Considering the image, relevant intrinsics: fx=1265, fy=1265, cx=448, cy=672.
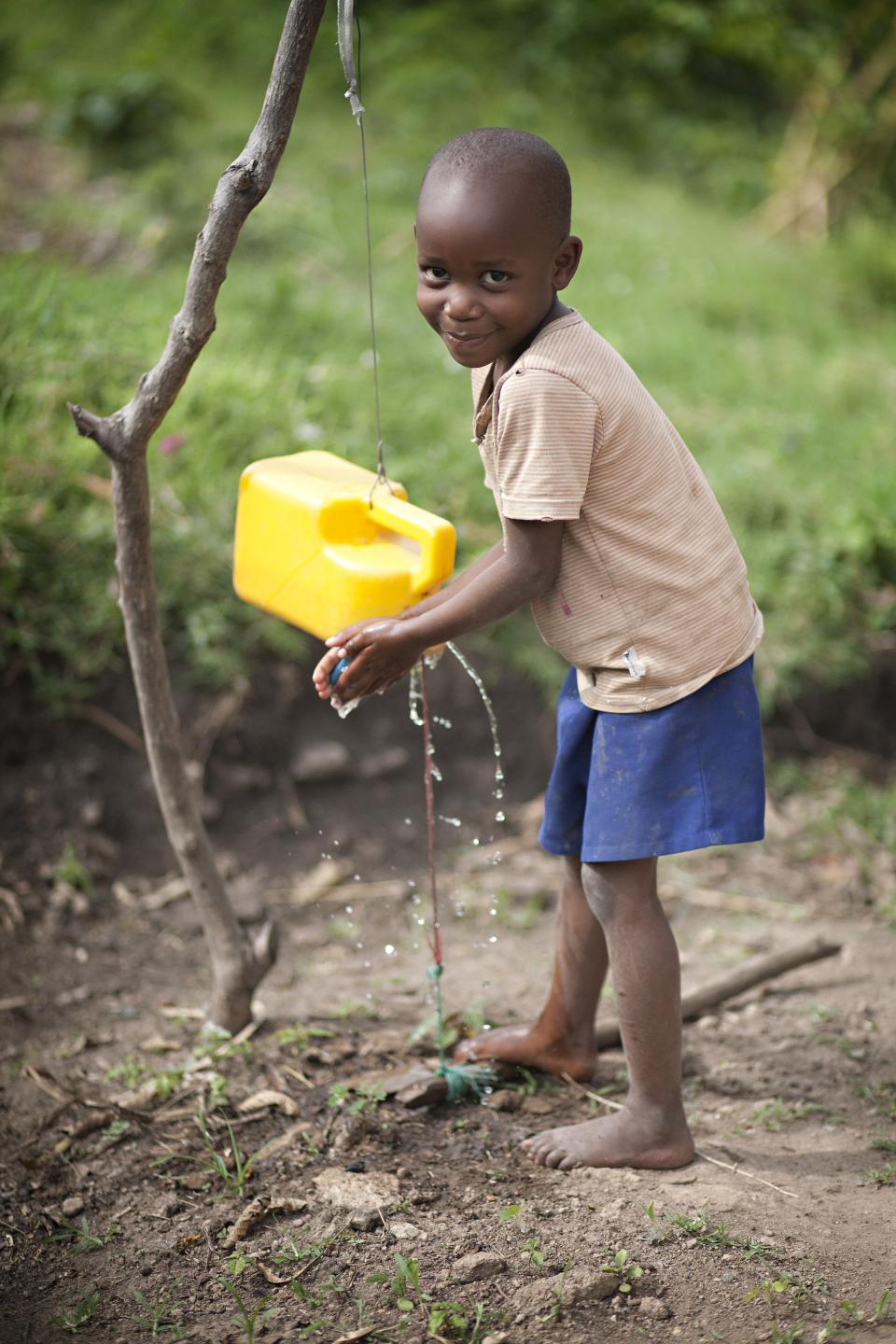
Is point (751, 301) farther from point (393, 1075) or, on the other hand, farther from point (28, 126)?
point (393, 1075)

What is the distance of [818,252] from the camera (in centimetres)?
674

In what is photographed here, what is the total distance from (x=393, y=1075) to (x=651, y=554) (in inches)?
42.6

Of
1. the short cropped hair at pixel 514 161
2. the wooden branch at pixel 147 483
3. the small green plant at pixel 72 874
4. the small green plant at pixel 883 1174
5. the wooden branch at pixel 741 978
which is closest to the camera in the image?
the short cropped hair at pixel 514 161

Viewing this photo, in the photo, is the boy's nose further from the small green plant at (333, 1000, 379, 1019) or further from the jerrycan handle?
the small green plant at (333, 1000, 379, 1019)

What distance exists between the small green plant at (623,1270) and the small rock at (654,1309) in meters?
0.03

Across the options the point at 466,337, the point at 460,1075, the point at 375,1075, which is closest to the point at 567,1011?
the point at 460,1075

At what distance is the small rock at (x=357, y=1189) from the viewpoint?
192 cm

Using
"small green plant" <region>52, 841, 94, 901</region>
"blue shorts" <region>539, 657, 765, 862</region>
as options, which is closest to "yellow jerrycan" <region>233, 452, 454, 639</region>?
"blue shorts" <region>539, 657, 765, 862</region>

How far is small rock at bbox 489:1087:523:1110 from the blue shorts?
0.57 m

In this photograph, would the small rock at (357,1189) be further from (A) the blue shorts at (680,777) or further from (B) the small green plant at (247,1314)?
(A) the blue shorts at (680,777)

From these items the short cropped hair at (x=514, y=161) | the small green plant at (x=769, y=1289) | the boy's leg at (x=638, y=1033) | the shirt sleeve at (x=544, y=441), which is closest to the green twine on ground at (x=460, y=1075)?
the boy's leg at (x=638, y=1033)

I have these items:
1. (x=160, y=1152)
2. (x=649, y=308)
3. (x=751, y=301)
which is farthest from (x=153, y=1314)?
(x=751, y=301)

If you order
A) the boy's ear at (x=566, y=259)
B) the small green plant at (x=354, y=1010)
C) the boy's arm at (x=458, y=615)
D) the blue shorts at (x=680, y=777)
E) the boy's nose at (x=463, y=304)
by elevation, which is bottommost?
the small green plant at (x=354, y=1010)

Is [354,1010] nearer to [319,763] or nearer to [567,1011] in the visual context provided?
[567,1011]
